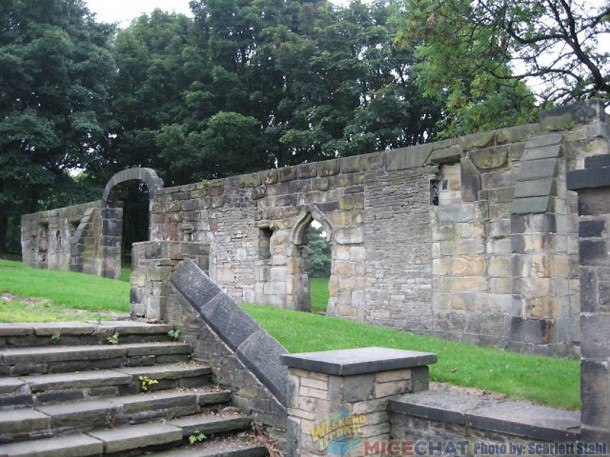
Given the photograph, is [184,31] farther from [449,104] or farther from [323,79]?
[449,104]

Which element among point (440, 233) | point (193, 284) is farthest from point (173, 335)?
point (440, 233)

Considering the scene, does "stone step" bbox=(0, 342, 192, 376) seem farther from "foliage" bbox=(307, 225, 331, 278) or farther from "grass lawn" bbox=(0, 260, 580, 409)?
"foliage" bbox=(307, 225, 331, 278)

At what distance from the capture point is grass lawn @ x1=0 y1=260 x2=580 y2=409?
20.5 feet

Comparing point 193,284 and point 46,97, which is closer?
point 193,284

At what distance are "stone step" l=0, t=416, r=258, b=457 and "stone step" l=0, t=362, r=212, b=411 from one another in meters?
0.52

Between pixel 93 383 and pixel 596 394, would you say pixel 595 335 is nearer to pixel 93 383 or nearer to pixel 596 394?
pixel 596 394

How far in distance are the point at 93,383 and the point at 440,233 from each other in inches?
275

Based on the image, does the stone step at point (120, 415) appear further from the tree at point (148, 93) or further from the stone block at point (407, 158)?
the tree at point (148, 93)

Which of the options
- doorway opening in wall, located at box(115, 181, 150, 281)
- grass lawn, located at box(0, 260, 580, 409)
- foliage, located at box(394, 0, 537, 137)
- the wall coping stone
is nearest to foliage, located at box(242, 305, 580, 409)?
grass lawn, located at box(0, 260, 580, 409)

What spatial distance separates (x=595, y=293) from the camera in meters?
4.30

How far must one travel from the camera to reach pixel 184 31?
3388 cm

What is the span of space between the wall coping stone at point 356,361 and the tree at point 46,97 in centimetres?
2562

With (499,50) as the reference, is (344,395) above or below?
below

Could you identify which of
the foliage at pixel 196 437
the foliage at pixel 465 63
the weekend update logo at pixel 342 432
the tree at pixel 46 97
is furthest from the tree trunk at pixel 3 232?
the weekend update logo at pixel 342 432
